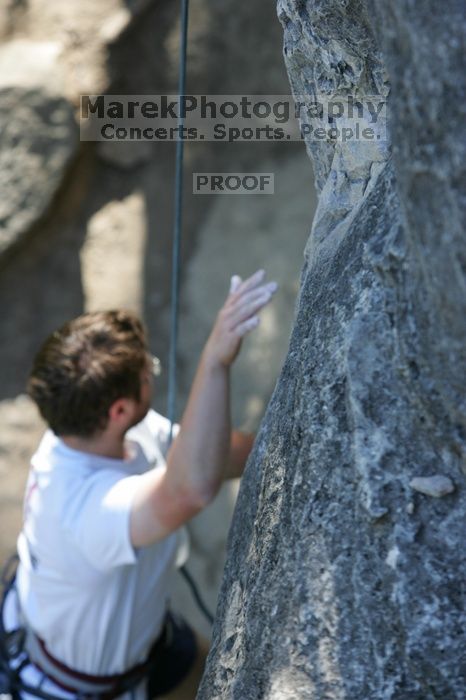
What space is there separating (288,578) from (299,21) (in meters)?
0.58

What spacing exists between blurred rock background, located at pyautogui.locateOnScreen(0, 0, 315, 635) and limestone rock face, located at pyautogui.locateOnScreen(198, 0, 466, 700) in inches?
66.6

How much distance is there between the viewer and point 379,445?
84cm

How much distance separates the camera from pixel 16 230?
2568 millimetres

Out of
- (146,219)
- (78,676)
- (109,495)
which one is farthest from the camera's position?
(146,219)

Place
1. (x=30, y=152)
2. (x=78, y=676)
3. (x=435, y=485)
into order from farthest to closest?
(x=30, y=152), (x=78, y=676), (x=435, y=485)

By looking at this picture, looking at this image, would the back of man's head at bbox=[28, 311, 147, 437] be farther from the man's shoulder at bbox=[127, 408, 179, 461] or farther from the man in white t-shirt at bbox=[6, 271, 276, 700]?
the man's shoulder at bbox=[127, 408, 179, 461]

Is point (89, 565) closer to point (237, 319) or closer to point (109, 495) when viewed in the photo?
point (109, 495)

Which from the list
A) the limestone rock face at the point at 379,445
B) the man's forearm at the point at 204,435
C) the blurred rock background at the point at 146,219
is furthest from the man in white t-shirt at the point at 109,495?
the blurred rock background at the point at 146,219

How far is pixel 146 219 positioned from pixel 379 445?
1950 mm

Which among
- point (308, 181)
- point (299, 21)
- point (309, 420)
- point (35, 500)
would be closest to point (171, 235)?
point (308, 181)

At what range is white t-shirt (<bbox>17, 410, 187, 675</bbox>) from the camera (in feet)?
4.76

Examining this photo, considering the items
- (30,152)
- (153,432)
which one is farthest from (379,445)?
(30,152)

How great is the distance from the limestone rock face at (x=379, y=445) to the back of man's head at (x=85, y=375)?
0.57m

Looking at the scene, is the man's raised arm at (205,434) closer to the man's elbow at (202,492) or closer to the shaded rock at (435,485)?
the man's elbow at (202,492)
